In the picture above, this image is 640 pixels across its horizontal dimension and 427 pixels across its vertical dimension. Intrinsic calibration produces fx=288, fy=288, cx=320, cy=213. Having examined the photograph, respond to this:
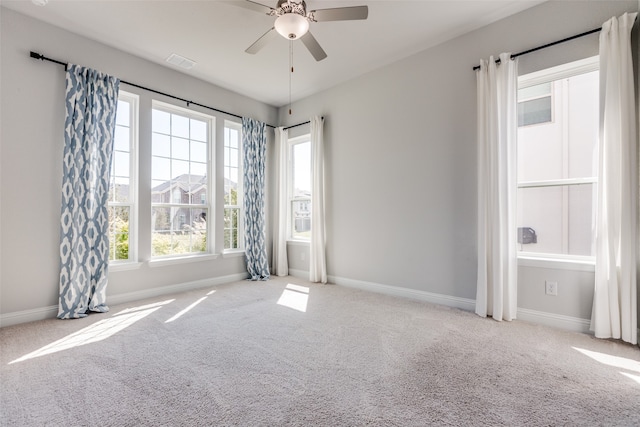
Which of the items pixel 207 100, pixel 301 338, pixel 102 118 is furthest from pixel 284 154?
pixel 301 338

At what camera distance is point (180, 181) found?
4109 mm

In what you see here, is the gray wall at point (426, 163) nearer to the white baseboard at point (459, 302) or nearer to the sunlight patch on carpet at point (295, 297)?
the white baseboard at point (459, 302)

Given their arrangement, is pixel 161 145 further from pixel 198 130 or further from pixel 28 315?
pixel 28 315

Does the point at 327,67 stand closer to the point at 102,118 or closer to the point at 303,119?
the point at 303,119

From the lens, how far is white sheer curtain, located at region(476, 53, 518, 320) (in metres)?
2.81

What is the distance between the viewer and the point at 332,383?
1799mm

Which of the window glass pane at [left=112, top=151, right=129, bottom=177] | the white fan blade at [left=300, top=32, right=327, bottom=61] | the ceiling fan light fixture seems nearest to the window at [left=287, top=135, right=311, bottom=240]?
the white fan blade at [left=300, top=32, right=327, bottom=61]

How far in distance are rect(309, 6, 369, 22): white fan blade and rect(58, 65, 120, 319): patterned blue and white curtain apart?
2.58 metres

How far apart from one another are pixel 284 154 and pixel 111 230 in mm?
2783

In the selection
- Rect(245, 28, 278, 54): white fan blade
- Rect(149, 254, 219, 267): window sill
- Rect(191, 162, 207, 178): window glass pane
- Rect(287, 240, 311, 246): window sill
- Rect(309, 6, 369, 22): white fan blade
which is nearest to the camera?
Rect(309, 6, 369, 22): white fan blade

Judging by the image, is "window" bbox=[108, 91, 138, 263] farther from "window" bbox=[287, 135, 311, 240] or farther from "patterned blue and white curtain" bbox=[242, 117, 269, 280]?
"window" bbox=[287, 135, 311, 240]

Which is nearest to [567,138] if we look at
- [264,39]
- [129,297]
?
[264,39]

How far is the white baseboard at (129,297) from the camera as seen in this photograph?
276 centimetres

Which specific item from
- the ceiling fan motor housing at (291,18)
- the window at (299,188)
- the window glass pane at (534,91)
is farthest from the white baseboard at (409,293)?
the ceiling fan motor housing at (291,18)
